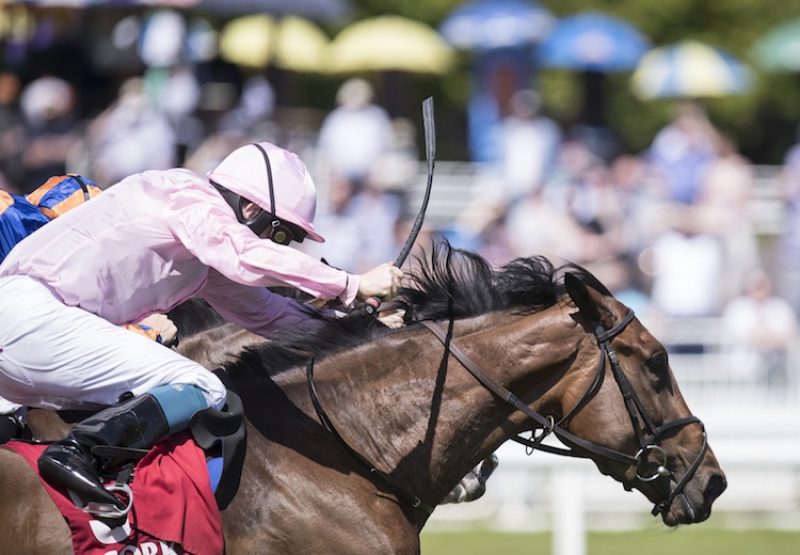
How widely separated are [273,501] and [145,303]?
806mm

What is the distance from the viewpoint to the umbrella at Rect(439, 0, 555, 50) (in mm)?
17047

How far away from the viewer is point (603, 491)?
10.4 metres

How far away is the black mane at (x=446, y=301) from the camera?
5066 mm

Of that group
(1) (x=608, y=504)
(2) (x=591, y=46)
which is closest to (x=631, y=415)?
(1) (x=608, y=504)

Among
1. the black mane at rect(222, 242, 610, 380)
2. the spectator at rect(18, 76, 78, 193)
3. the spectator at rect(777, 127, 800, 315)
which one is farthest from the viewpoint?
the spectator at rect(777, 127, 800, 315)

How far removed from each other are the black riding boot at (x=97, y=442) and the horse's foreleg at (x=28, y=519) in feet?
0.25

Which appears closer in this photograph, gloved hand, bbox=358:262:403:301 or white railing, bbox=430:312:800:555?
gloved hand, bbox=358:262:403:301

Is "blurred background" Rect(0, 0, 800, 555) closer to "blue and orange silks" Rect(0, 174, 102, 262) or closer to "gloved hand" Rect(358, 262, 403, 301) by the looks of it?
"blue and orange silks" Rect(0, 174, 102, 262)

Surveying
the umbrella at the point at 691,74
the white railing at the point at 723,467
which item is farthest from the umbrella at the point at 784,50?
the white railing at the point at 723,467

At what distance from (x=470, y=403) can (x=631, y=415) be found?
0.56 meters

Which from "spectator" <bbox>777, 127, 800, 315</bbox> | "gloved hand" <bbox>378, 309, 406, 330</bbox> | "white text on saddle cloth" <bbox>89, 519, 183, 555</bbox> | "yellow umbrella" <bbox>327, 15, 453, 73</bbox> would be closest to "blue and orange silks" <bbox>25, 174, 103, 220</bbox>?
"gloved hand" <bbox>378, 309, 406, 330</bbox>

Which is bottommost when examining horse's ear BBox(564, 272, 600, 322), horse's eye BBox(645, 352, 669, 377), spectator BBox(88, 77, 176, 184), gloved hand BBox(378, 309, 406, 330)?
spectator BBox(88, 77, 176, 184)

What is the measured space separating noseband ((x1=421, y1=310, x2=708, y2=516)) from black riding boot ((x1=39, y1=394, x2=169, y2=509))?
1.09 metres

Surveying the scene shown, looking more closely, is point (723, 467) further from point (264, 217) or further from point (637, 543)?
point (264, 217)
